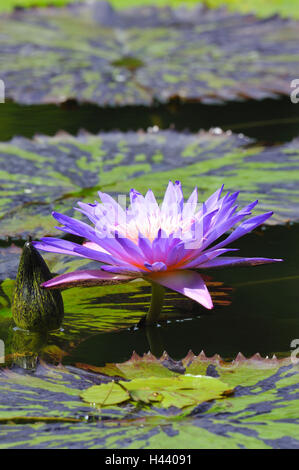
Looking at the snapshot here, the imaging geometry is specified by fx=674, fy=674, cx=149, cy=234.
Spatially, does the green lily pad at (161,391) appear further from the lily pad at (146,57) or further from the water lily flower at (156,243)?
the lily pad at (146,57)

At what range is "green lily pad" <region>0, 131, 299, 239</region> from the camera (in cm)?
208

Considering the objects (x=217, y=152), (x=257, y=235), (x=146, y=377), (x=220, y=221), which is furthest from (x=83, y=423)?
(x=217, y=152)

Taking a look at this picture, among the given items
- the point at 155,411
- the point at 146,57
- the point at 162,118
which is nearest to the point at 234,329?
the point at 155,411

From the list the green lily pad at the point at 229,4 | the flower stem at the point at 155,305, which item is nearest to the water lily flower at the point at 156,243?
the flower stem at the point at 155,305

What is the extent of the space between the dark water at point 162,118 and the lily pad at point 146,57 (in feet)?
0.32

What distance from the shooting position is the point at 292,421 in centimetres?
107

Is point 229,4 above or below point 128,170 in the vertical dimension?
above

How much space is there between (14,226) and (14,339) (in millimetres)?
586

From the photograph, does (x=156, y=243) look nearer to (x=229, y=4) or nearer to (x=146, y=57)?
(x=146, y=57)

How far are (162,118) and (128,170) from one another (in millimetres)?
1013

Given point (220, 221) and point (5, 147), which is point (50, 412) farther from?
point (5, 147)

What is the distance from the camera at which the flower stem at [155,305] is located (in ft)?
4.66

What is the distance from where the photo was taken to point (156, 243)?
4.16 ft

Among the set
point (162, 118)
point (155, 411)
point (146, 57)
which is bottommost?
point (155, 411)
